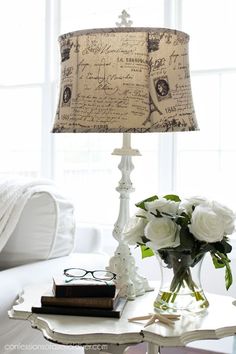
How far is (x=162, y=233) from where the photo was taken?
141 centimetres

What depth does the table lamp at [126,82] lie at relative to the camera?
4.64 feet

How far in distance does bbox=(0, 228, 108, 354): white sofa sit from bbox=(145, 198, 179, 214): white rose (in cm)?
53

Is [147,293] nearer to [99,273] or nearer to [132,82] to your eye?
[99,273]

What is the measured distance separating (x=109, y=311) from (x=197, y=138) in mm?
1629

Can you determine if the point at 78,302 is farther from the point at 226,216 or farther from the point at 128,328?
the point at 226,216

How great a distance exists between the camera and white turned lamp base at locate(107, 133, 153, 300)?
1.64 meters

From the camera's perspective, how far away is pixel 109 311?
1.44 m

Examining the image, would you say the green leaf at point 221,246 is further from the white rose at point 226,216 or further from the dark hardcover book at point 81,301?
the dark hardcover book at point 81,301

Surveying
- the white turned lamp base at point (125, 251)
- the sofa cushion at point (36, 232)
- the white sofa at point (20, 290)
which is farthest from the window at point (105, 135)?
the white turned lamp base at point (125, 251)

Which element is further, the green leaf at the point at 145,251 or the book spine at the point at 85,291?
the green leaf at the point at 145,251

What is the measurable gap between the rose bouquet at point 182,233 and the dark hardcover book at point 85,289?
15cm

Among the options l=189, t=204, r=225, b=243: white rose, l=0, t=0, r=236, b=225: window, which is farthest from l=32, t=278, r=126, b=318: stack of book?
l=0, t=0, r=236, b=225: window

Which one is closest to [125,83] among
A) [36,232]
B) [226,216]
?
[226,216]

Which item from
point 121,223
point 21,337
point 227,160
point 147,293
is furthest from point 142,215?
point 227,160
